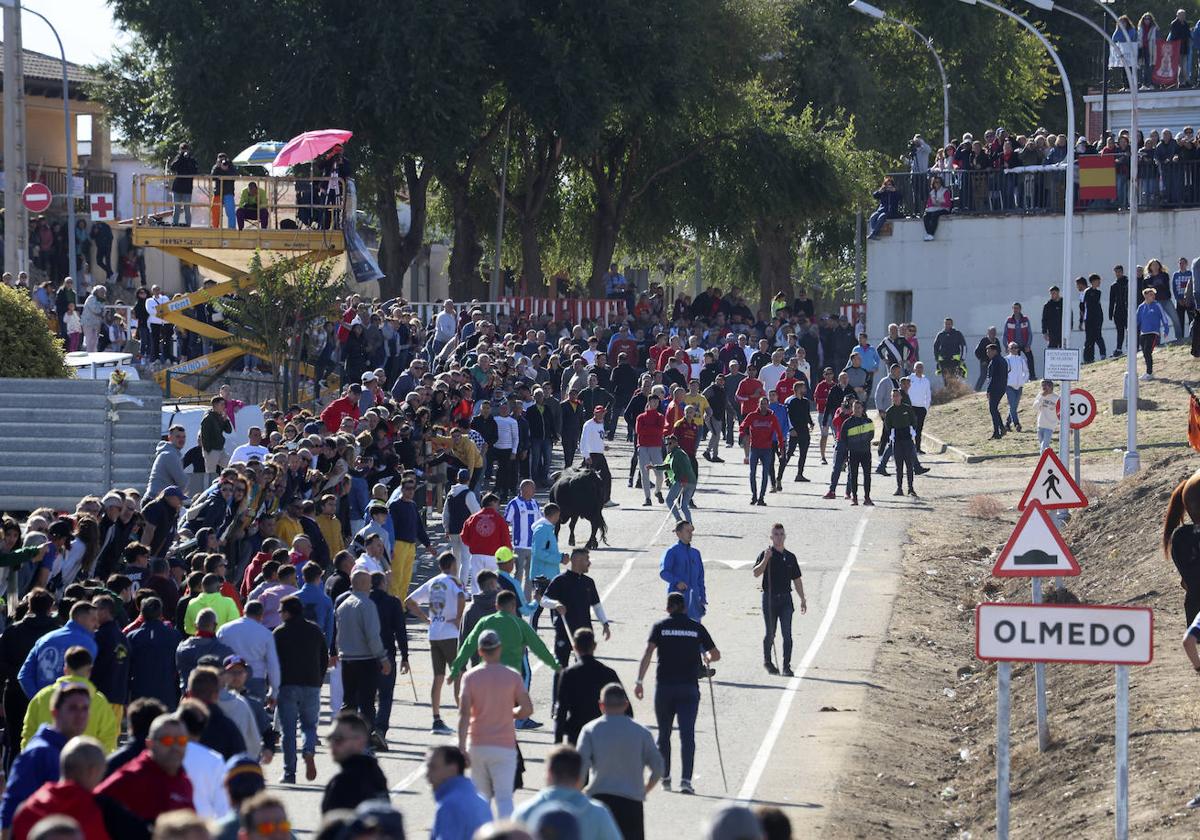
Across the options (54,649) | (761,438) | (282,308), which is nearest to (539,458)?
(761,438)

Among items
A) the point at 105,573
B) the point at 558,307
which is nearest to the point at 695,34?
the point at 558,307

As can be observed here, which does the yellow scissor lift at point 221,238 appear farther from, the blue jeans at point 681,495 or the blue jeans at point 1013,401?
the blue jeans at point 1013,401

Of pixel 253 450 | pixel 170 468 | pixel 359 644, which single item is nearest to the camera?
pixel 359 644

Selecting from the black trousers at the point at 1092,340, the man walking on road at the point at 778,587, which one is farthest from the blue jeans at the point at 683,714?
the black trousers at the point at 1092,340

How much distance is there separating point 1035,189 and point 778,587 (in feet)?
89.6

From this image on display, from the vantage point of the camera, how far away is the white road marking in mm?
15906

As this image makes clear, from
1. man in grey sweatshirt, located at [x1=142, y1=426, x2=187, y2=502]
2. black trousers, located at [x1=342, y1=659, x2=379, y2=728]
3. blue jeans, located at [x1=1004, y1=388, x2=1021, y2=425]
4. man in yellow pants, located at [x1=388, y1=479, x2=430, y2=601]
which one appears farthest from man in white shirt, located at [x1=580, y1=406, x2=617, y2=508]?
black trousers, located at [x1=342, y1=659, x2=379, y2=728]

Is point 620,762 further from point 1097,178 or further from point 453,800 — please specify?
point 1097,178

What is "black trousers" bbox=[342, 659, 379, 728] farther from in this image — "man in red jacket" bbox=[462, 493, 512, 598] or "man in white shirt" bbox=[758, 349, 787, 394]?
"man in white shirt" bbox=[758, 349, 787, 394]

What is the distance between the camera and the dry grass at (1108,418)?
1330 inches

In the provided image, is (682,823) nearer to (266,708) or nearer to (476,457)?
(266,708)

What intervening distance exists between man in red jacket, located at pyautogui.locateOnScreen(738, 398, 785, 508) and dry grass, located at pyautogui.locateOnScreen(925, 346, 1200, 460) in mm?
6091

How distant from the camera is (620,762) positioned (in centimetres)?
1167

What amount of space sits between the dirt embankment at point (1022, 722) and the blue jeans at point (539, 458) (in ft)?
19.4
